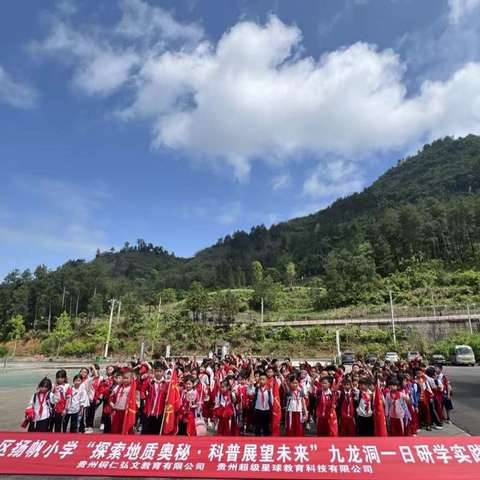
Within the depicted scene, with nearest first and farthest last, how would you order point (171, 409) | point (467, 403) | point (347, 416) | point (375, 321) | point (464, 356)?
point (171, 409), point (347, 416), point (467, 403), point (464, 356), point (375, 321)

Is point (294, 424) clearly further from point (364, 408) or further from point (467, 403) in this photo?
point (467, 403)

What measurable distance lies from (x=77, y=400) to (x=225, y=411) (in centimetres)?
330

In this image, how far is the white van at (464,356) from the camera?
36156 mm

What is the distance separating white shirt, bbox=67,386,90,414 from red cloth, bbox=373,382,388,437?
630 centimetres

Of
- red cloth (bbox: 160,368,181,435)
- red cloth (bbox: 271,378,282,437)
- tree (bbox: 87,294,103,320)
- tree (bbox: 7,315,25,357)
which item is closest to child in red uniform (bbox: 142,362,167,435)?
red cloth (bbox: 160,368,181,435)

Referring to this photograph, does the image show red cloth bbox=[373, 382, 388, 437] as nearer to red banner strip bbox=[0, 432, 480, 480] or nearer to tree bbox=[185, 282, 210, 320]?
red banner strip bbox=[0, 432, 480, 480]

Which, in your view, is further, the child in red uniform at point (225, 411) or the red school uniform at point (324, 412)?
the child in red uniform at point (225, 411)

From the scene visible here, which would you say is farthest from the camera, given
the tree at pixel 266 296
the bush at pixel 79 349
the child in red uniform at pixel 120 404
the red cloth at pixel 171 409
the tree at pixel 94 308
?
the tree at pixel 94 308

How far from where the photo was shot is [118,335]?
66.4 metres

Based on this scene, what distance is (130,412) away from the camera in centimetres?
864

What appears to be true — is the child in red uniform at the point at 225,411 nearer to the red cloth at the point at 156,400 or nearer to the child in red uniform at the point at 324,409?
the red cloth at the point at 156,400

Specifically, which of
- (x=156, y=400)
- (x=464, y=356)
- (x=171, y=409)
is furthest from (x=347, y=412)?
(x=464, y=356)

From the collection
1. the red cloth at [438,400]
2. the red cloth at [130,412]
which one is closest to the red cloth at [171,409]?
the red cloth at [130,412]

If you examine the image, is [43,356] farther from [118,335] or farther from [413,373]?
[413,373]
